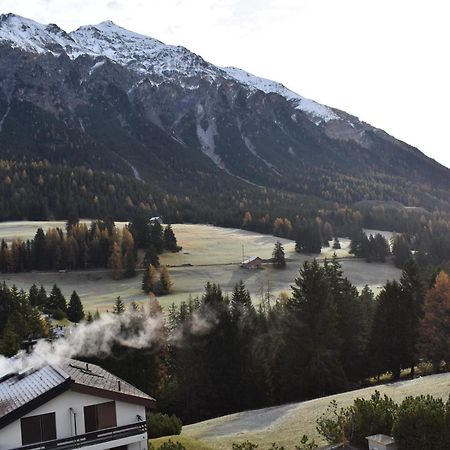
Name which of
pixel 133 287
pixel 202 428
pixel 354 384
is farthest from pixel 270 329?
pixel 133 287

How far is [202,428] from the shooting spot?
37312 mm

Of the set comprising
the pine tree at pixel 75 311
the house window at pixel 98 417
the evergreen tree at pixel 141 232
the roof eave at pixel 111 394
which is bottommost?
the pine tree at pixel 75 311

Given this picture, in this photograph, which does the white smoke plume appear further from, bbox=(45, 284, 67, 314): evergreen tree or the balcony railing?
bbox=(45, 284, 67, 314): evergreen tree

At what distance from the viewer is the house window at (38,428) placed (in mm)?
23188

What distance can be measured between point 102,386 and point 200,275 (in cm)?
11111

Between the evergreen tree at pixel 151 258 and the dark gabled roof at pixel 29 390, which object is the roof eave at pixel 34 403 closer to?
the dark gabled roof at pixel 29 390

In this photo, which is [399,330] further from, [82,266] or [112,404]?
[82,266]

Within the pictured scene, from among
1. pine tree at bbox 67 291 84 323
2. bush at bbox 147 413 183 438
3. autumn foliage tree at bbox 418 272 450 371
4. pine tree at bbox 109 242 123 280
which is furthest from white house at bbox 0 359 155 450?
pine tree at bbox 109 242 123 280

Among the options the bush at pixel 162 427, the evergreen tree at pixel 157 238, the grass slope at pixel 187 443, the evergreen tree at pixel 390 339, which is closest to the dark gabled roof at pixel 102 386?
the grass slope at pixel 187 443

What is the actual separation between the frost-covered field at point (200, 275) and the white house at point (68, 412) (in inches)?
2996

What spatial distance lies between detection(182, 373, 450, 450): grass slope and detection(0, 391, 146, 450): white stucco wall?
6818mm

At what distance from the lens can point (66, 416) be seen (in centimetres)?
2406

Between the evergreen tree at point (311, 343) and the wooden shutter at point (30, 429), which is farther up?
the wooden shutter at point (30, 429)

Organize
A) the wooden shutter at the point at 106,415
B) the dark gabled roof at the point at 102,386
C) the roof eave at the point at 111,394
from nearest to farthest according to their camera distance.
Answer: the roof eave at the point at 111,394
the dark gabled roof at the point at 102,386
the wooden shutter at the point at 106,415
